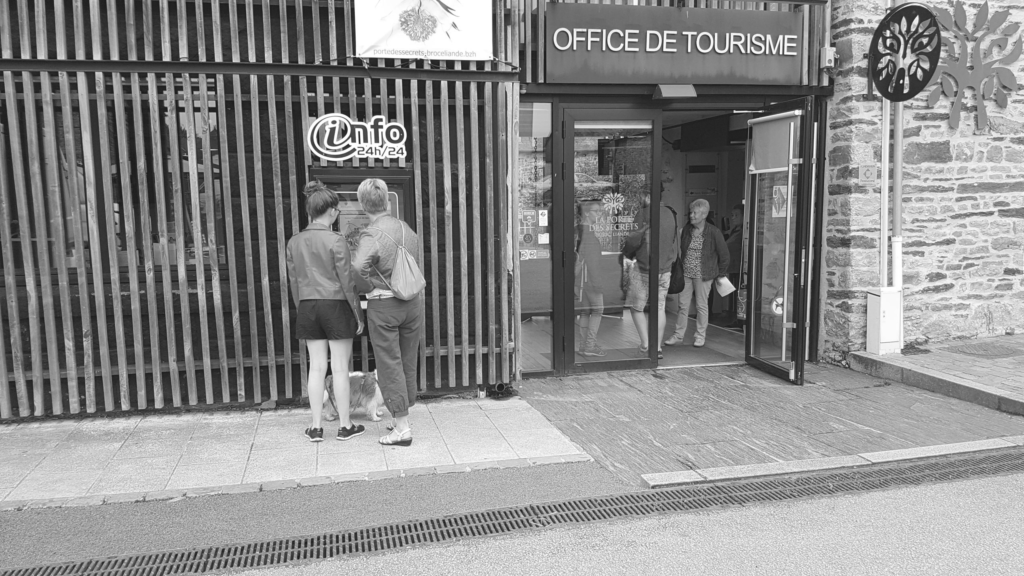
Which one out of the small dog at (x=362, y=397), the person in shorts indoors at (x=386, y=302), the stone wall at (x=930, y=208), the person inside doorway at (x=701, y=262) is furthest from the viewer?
the person inside doorway at (x=701, y=262)

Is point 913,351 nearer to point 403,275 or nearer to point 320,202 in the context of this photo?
point 403,275

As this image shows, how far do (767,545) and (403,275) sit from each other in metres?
2.75

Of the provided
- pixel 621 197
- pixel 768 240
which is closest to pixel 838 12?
pixel 768 240

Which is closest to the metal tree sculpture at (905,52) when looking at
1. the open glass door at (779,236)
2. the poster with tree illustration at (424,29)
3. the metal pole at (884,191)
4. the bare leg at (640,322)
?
the metal pole at (884,191)

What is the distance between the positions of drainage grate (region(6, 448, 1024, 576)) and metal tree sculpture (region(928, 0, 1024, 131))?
4.20 meters

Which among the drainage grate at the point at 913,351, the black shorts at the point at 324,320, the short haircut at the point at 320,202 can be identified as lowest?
the drainage grate at the point at 913,351

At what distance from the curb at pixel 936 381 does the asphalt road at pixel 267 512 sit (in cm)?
372

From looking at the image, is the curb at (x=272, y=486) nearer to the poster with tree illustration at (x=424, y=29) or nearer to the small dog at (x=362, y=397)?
the small dog at (x=362, y=397)

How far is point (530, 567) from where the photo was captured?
3.63 metres

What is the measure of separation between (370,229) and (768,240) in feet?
14.7

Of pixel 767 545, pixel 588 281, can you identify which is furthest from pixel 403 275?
pixel 588 281

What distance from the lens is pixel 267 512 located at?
4258 mm

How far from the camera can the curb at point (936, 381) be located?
629 cm

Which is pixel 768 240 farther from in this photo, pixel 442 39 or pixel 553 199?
pixel 442 39
